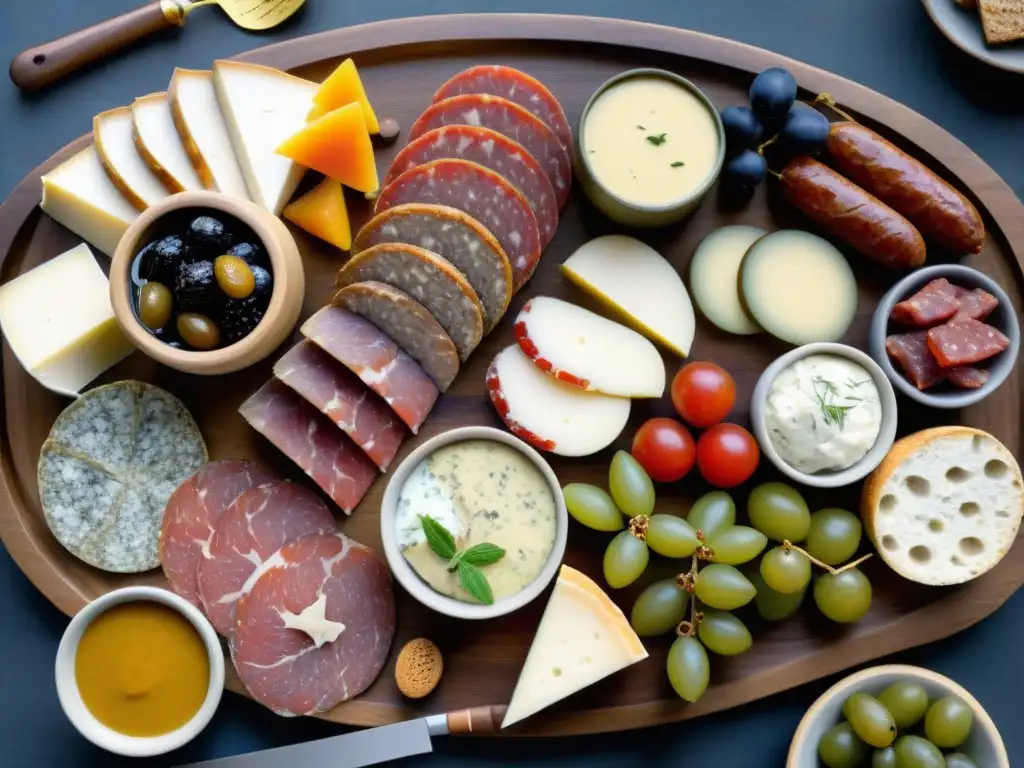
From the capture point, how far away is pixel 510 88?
A: 2.00m

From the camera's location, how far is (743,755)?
2.11 meters

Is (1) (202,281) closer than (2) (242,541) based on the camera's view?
Yes

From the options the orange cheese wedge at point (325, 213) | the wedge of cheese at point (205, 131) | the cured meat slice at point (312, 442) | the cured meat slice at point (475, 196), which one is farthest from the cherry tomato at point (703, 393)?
the wedge of cheese at point (205, 131)

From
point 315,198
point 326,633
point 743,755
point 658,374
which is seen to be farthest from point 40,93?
point 743,755

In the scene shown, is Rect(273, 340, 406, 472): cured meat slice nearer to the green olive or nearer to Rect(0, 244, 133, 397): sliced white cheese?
Answer: the green olive

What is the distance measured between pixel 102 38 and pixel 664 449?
1.61 meters

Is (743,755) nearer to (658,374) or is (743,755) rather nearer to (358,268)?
(658,374)

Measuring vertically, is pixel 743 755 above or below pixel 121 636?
below

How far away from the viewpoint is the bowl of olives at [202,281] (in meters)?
1.84

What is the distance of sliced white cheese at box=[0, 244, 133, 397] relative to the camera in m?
1.97

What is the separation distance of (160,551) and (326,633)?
0.41 metres

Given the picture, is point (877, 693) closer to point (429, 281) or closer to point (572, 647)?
point (572, 647)

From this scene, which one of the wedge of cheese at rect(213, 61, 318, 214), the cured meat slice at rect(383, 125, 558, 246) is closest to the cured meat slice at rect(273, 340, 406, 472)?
the wedge of cheese at rect(213, 61, 318, 214)

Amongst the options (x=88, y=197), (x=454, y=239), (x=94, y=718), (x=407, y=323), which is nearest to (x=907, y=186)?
(x=454, y=239)
